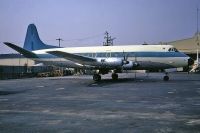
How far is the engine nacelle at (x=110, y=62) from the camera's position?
1209 inches

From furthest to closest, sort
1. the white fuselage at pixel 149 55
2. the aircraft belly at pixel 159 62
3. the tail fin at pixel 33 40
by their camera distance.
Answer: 1. the tail fin at pixel 33 40
2. the white fuselage at pixel 149 55
3. the aircraft belly at pixel 159 62

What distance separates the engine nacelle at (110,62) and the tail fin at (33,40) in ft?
40.7

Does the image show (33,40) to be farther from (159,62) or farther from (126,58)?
(159,62)

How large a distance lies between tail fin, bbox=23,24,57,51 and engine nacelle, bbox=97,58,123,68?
12394 mm

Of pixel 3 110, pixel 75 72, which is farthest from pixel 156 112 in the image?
pixel 75 72

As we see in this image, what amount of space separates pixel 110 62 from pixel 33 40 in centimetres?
1634

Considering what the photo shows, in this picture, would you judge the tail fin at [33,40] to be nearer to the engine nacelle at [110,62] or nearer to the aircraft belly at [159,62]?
the engine nacelle at [110,62]

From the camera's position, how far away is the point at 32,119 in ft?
35.4

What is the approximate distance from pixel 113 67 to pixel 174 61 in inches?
272

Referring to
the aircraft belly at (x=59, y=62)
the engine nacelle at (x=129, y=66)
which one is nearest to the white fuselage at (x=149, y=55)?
the engine nacelle at (x=129, y=66)

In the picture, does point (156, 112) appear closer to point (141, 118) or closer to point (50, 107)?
point (141, 118)

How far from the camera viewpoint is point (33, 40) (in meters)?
42.5

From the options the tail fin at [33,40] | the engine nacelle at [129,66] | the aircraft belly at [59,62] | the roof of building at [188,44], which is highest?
the roof of building at [188,44]

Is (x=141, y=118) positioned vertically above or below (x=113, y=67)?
below
